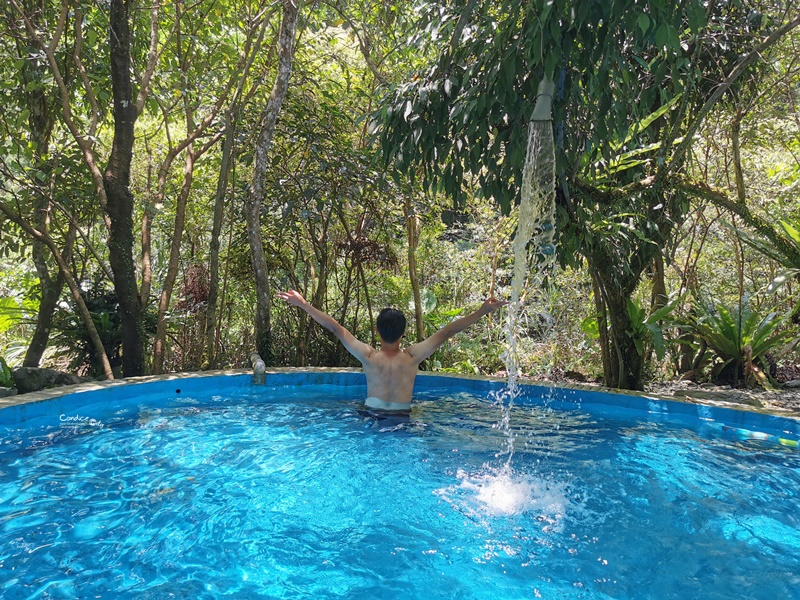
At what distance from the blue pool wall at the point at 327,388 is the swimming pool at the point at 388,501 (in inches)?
0.9

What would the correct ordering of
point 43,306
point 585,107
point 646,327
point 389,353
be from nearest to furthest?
point 585,107 → point 389,353 → point 646,327 → point 43,306

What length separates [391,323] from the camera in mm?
4688

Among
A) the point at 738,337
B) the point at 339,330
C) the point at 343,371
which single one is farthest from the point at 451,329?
the point at 738,337

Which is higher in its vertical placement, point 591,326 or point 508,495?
point 591,326

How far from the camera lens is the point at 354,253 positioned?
7.65m

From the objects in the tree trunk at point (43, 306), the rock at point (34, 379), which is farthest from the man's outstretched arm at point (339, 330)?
the tree trunk at point (43, 306)

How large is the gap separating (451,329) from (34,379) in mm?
4089

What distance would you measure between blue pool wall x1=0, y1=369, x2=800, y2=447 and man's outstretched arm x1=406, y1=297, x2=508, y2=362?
152 cm

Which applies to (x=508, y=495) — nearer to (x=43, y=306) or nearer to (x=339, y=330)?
(x=339, y=330)

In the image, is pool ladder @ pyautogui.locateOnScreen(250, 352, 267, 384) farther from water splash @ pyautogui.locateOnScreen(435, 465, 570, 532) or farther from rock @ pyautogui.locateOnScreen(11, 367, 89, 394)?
water splash @ pyautogui.locateOnScreen(435, 465, 570, 532)

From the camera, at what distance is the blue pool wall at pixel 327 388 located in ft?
15.6

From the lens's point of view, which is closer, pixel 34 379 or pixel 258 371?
pixel 34 379

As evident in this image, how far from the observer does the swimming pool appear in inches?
98.4

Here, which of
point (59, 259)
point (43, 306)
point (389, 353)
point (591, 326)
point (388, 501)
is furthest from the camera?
point (591, 326)
